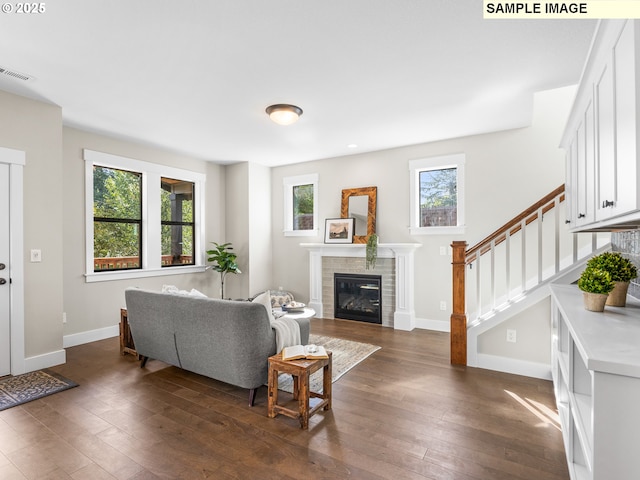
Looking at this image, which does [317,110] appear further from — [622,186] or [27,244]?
[27,244]

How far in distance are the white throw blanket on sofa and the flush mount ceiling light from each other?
210 centimetres

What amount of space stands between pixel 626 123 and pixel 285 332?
2.44m

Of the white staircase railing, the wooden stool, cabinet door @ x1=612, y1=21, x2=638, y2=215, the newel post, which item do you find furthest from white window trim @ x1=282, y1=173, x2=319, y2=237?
cabinet door @ x1=612, y1=21, x2=638, y2=215

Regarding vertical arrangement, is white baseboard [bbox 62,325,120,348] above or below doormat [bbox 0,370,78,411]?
above

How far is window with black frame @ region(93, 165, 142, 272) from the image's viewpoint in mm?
4582

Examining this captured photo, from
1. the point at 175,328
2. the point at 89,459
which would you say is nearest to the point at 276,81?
the point at 175,328

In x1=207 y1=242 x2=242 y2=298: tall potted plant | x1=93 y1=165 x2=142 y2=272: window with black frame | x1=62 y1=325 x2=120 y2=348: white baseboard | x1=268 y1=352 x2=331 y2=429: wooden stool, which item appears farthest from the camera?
x1=207 y1=242 x2=242 y2=298: tall potted plant

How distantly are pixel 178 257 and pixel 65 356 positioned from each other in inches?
88.2

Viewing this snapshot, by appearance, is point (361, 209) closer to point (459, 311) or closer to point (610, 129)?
point (459, 311)

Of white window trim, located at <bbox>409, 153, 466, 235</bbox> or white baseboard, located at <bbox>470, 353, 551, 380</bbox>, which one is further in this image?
white window trim, located at <bbox>409, 153, 466, 235</bbox>

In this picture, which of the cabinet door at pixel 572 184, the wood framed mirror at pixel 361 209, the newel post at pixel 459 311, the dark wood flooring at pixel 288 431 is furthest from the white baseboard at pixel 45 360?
the cabinet door at pixel 572 184

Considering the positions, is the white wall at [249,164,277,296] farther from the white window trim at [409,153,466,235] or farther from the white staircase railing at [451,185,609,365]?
the white staircase railing at [451,185,609,365]

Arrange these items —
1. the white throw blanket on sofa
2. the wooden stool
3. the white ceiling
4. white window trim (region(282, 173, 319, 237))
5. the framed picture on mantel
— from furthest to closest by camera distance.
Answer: white window trim (region(282, 173, 319, 237)) → the framed picture on mantel → the white throw blanket on sofa → the wooden stool → the white ceiling

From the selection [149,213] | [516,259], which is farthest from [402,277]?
[149,213]
